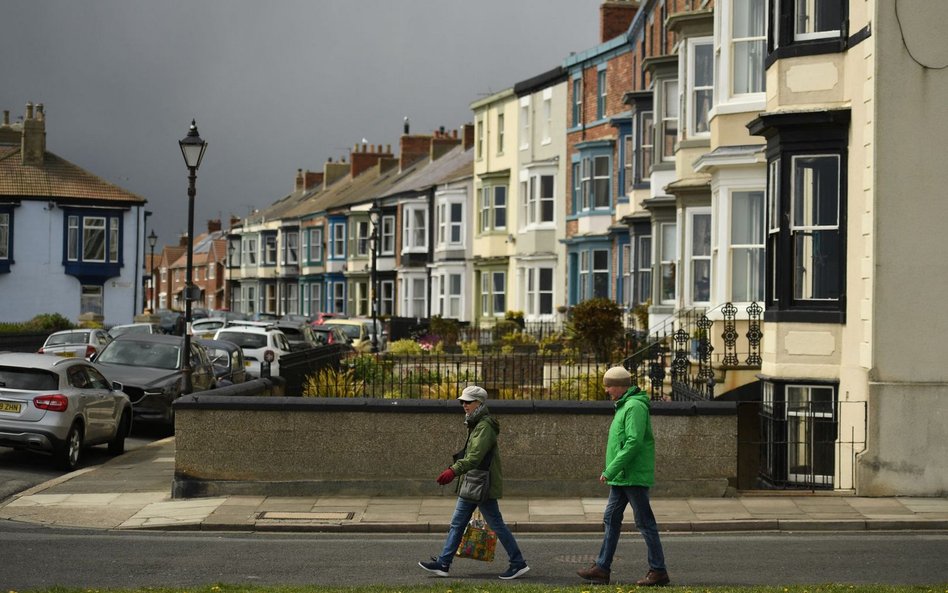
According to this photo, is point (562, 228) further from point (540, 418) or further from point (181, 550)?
point (181, 550)

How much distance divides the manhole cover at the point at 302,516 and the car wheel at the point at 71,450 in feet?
17.2

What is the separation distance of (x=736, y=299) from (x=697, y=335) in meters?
0.93

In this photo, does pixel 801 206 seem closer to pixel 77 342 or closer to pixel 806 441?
pixel 806 441

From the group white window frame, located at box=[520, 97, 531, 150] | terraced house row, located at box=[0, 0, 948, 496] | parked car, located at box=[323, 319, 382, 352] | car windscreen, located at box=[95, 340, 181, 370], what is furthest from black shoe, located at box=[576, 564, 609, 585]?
white window frame, located at box=[520, 97, 531, 150]

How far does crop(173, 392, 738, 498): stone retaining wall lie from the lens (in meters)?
15.7

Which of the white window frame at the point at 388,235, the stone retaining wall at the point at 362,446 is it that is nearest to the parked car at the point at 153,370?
the stone retaining wall at the point at 362,446

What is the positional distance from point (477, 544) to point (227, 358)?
65.9 feet

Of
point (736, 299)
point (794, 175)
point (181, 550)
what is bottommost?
point (181, 550)

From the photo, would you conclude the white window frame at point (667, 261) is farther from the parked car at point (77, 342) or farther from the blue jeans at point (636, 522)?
the blue jeans at point (636, 522)

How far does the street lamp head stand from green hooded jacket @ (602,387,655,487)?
14774mm

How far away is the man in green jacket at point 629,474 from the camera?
1062cm

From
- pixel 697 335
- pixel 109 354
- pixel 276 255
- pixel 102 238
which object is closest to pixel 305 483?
pixel 697 335

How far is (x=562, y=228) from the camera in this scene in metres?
46.0

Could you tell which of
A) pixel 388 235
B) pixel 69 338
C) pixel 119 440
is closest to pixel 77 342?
pixel 69 338
